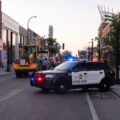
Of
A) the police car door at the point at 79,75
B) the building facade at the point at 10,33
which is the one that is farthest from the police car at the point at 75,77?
the building facade at the point at 10,33

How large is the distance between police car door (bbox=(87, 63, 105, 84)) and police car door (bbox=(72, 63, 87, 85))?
0.26 m

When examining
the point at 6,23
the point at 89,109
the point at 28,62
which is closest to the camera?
the point at 89,109

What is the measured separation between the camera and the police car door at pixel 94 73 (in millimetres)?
18375

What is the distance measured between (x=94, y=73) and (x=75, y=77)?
4.11 feet

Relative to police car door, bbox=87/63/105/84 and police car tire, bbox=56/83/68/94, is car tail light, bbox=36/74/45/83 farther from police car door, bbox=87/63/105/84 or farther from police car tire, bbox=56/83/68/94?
police car door, bbox=87/63/105/84

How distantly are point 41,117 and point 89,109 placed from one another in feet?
7.73

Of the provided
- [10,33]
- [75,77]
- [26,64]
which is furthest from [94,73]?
[10,33]

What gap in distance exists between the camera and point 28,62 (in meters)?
34.3

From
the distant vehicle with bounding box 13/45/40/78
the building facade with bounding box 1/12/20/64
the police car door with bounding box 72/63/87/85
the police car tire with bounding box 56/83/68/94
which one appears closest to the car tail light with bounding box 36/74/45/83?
the police car tire with bounding box 56/83/68/94

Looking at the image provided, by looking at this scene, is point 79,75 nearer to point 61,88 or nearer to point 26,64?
point 61,88

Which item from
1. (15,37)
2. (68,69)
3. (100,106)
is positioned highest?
(15,37)

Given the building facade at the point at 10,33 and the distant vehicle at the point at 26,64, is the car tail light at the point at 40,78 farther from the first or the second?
the building facade at the point at 10,33

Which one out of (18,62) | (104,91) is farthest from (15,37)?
(104,91)

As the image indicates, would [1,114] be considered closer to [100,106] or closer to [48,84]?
[100,106]
